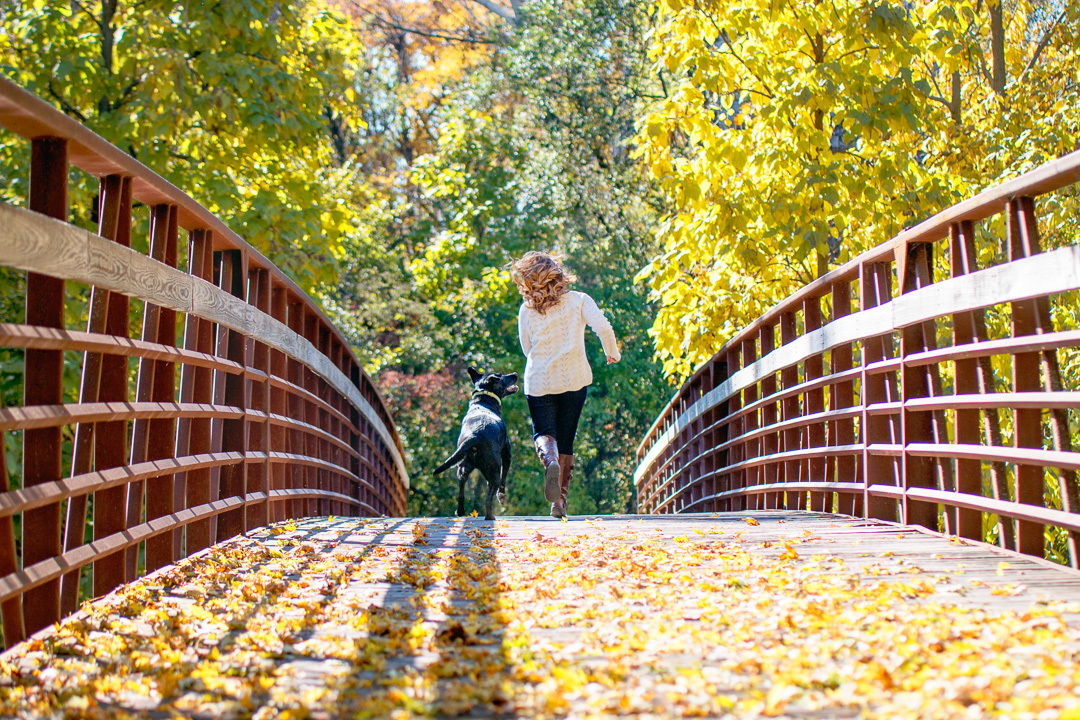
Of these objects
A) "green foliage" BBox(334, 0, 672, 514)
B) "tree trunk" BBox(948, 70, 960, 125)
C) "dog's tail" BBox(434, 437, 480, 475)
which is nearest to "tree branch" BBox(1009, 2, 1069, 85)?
"tree trunk" BBox(948, 70, 960, 125)

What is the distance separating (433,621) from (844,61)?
592 cm

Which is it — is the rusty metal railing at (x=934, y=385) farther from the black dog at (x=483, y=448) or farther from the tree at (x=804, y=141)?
the black dog at (x=483, y=448)

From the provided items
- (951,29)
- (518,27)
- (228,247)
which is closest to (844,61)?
(951,29)

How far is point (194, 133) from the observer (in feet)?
33.0

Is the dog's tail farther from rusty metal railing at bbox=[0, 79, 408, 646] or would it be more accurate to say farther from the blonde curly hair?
the blonde curly hair

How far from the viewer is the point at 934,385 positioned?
470 centimetres

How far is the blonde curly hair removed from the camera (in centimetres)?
652

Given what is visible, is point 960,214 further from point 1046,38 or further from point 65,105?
point 65,105

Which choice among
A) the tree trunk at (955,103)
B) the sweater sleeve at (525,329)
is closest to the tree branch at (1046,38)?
the tree trunk at (955,103)

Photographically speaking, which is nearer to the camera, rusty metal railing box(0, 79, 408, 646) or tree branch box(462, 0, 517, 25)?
rusty metal railing box(0, 79, 408, 646)

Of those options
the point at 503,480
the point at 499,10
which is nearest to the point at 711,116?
the point at 503,480

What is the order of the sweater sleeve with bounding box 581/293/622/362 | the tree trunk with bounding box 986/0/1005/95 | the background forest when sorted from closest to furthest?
1. the sweater sleeve with bounding box 581/293/622/362
2. the background forest
3. the tree trunk with bounding box 986/0/1005/95

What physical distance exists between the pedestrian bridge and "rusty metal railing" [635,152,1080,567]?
16 millimetres

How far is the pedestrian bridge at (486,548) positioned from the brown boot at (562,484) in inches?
17.6
